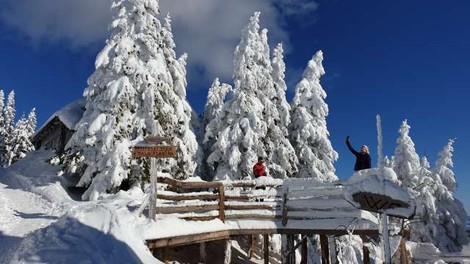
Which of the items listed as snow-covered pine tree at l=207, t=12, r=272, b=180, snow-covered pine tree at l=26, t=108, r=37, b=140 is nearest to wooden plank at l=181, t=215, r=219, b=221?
snow-covered pine tree at l=207, t=12, r=272, b=180

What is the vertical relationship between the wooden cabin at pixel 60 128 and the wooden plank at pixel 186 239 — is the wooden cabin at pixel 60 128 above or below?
above

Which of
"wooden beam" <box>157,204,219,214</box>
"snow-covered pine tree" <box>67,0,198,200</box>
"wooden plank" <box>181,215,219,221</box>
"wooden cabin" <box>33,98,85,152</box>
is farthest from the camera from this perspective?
"wooden cabin" <box>33,98,85,152</box>

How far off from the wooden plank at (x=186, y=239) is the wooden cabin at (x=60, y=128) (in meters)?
17.8

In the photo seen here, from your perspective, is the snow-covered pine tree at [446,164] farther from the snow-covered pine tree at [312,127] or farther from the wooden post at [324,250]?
the wooden post at [324,250]

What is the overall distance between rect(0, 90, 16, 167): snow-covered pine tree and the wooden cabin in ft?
41.1

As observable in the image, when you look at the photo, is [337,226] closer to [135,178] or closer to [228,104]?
[135,178]

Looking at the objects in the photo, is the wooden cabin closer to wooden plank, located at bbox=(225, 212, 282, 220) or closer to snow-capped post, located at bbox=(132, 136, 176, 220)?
wooden plank, located at bbox=(225, 212, 282, 220)

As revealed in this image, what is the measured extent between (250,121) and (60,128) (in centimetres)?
1869

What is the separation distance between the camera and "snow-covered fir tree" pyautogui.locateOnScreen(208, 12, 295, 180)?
→ 23.4m

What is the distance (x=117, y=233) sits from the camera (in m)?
9.39

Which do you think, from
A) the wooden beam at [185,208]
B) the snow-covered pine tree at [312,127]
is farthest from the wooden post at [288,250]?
the snow-covered pine tree at [312,127]

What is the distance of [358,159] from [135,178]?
38.2ft

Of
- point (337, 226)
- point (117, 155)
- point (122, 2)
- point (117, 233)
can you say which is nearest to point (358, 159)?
point (337, 226)

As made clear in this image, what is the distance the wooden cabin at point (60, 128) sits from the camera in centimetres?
2923
